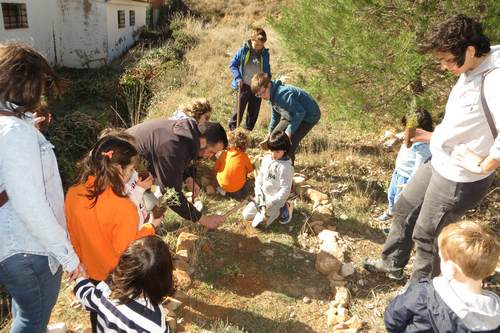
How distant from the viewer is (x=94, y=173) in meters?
2.06

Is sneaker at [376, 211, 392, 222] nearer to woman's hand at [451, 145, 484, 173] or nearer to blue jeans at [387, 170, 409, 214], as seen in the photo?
blue jeans at [387, 170, 409, 214]

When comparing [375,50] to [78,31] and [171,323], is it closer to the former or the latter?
[171,323]

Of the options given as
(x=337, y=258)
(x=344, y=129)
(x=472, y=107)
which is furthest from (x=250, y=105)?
(x=472, y=107)

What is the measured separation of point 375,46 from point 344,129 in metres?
2.38

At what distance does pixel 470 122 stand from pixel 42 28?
54.7 feet

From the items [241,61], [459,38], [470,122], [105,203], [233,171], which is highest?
[459,38]

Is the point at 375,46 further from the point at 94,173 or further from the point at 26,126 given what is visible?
the point at 26,126

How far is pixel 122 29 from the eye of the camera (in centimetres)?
1742

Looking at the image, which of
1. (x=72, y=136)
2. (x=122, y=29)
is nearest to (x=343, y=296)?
(x=72, y=136)

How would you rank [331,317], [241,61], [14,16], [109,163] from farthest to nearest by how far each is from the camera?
1. [14,16]
2. [241,61]
3. [331,317]
4. [109,163]

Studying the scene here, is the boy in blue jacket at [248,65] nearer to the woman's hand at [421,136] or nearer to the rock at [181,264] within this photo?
the rock at [181,264]

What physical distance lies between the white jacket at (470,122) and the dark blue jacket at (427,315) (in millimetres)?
832

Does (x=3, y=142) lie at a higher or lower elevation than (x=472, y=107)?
lower

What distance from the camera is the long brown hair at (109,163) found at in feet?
6.58
